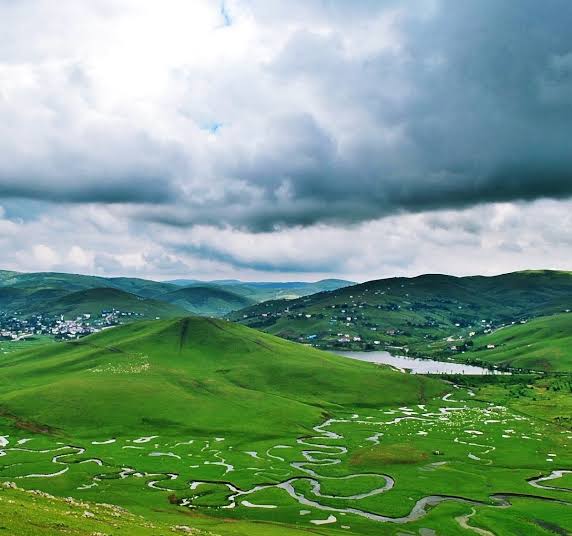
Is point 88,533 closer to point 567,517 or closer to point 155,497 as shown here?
point 155,497

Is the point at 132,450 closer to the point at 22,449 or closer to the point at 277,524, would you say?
the point at 22,449

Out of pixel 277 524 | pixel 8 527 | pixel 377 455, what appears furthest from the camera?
pixel 377 455

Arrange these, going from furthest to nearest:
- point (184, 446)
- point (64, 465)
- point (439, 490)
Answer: point (184, 446), point (64, 465), point (439, 490)

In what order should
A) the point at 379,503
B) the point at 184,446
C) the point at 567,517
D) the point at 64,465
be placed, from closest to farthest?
the point at 567,517, the point at 379,503, the point at 64,465, the point at 184,446

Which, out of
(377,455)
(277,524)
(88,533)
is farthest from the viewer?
(377,455)

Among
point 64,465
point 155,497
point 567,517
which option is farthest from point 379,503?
point 64,465

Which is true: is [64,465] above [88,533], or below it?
below

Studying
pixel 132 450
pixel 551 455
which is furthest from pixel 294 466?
pixel 551 455

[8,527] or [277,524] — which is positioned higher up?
[8,527]

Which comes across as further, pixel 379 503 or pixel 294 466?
pixel 294 466
